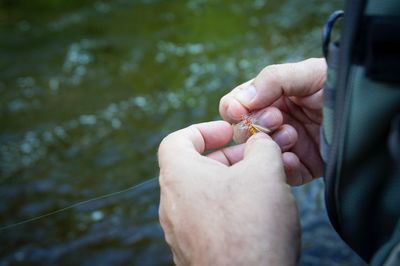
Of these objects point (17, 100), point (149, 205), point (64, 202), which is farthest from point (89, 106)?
point (149, 205)

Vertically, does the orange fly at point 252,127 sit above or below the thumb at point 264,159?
below

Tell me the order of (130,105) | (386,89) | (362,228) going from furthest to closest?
(130,105) < (362,228) < (386,89)

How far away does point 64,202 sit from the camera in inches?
120

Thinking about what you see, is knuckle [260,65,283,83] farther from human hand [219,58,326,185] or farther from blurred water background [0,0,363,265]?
blurred water background [0,0,363,265]

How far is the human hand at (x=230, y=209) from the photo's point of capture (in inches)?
38.8

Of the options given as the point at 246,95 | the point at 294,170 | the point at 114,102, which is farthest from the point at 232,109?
the point at 114,102

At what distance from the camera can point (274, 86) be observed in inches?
62.4

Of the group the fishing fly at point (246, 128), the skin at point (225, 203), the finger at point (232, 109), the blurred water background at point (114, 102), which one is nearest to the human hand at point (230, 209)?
the skin at point (225, 203)

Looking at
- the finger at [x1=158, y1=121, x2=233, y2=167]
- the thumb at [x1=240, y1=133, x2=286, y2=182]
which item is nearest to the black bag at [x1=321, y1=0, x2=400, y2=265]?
the thumb at [x1=240, y1=133, x2=286, y2=182]

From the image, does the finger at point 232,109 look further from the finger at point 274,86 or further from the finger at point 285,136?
the finger at point 285,136

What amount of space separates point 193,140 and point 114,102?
3229 millimetres

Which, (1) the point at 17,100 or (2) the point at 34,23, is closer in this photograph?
(1) the point at 17,100

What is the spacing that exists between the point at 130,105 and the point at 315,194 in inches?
90.7

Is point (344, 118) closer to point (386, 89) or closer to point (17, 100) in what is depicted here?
point (386, 89)
